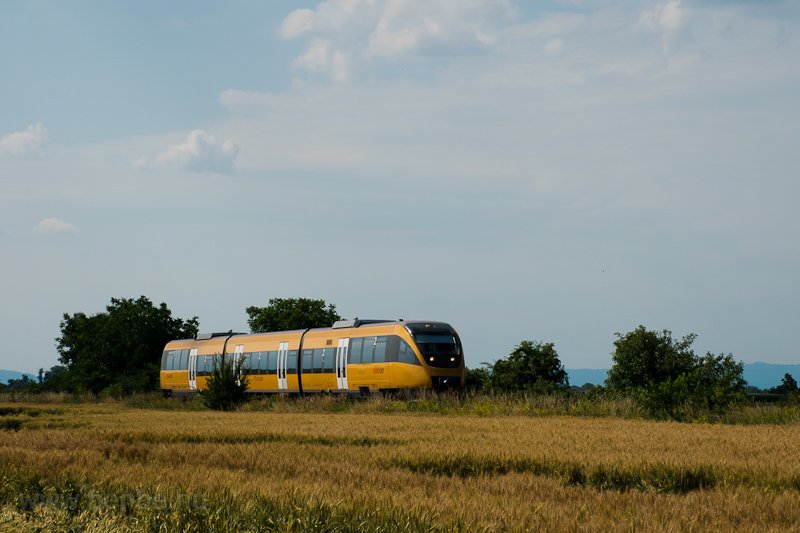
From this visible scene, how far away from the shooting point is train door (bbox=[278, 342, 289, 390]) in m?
46.2

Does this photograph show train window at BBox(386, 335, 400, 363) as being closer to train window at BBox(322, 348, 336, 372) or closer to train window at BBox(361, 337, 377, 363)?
train window at BBox(361, 337, 377, 363)

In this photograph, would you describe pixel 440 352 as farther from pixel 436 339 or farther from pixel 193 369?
pixel 193 369

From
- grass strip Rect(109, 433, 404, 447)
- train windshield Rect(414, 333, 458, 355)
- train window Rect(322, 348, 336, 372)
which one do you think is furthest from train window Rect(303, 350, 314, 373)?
grass strip Rect(109, 433, 404, 447)

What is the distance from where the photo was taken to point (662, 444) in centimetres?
1844

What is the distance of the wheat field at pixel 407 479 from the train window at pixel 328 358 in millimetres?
19185

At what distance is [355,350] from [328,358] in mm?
2255

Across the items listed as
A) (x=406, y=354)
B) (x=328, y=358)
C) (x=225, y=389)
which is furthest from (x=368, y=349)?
(x=225, y=389)

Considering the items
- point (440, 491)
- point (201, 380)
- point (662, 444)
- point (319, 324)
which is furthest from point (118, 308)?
point (440, 491)

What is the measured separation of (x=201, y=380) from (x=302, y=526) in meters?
46.7

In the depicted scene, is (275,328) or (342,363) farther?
(275,328)

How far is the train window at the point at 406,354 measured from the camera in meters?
38.3

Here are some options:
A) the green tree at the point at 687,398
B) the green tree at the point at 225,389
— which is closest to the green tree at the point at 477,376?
the green tree at the point at 225,389

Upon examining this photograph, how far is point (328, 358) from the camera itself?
1693 inches

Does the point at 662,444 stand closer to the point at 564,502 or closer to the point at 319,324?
the point at 564,502
